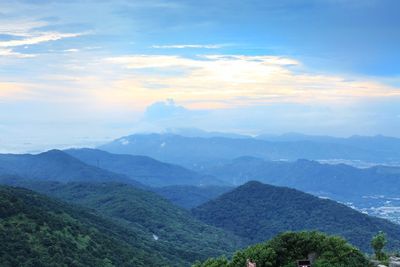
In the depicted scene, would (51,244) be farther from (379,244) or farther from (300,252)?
(379,244)

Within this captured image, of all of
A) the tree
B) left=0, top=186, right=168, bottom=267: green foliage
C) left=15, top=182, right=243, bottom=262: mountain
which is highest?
the tree

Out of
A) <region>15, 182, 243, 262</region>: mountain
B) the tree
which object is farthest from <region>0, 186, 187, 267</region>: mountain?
the tree

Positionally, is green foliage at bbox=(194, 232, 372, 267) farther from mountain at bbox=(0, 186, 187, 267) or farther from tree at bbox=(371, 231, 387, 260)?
mountain at bbox=(0, 186, 187, 267)

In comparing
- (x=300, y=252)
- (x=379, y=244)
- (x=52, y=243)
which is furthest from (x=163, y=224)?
(x=300, y=252)

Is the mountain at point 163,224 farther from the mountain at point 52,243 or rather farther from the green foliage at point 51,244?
the green foliage at point 51,244

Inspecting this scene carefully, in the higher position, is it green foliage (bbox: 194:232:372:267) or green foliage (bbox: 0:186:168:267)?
green foliage (bbox: 194:232:372:267)

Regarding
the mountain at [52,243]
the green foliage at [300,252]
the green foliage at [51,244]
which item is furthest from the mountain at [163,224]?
the green foliage at [300,252]
